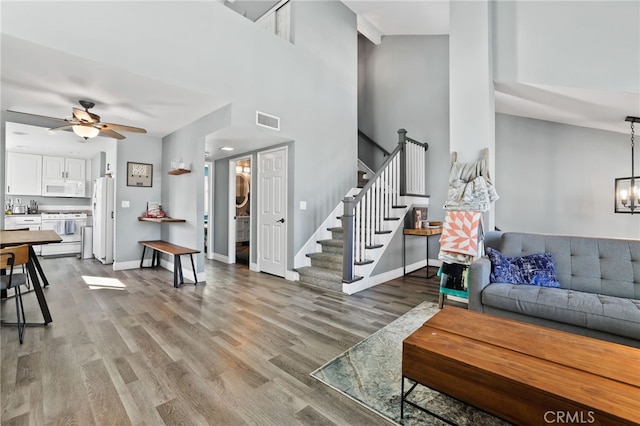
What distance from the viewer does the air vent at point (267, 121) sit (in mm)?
4139

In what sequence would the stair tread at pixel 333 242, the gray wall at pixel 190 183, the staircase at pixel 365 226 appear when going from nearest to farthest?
1. the staircase at pixel 365 226
2. the gray wall at pixel 190 183
3. the stair tread at pixel 333 242

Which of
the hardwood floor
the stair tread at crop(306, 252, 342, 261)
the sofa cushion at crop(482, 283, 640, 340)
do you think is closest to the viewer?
the hardwood floor

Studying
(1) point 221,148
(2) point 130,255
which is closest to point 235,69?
(1) point 221,148

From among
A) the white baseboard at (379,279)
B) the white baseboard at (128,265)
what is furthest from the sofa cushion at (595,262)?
the white baseboard at (128,265)

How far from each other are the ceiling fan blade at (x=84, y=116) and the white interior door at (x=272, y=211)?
8.12 feet

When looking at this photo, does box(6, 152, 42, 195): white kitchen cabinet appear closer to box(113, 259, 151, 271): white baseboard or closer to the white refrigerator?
the white refrigerator

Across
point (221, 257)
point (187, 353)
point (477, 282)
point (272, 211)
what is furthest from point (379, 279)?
point (221, 257)

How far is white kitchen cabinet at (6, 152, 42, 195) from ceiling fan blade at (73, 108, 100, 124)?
16.2ft

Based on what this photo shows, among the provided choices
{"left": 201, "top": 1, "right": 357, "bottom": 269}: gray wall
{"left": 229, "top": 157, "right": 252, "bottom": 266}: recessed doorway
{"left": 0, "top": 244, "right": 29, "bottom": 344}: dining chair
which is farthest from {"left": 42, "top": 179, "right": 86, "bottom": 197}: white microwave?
{"left": 201, "top": 1, "right": 357, "bottom": 269}: gray wall

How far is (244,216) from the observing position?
A: 7.70 meters

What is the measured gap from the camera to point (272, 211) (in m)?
5.07

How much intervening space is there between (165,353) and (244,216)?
557cm

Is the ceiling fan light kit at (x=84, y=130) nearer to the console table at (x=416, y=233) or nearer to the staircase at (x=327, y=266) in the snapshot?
the staircase at (x=327, y=266)

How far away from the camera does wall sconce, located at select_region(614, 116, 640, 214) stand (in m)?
3.86
